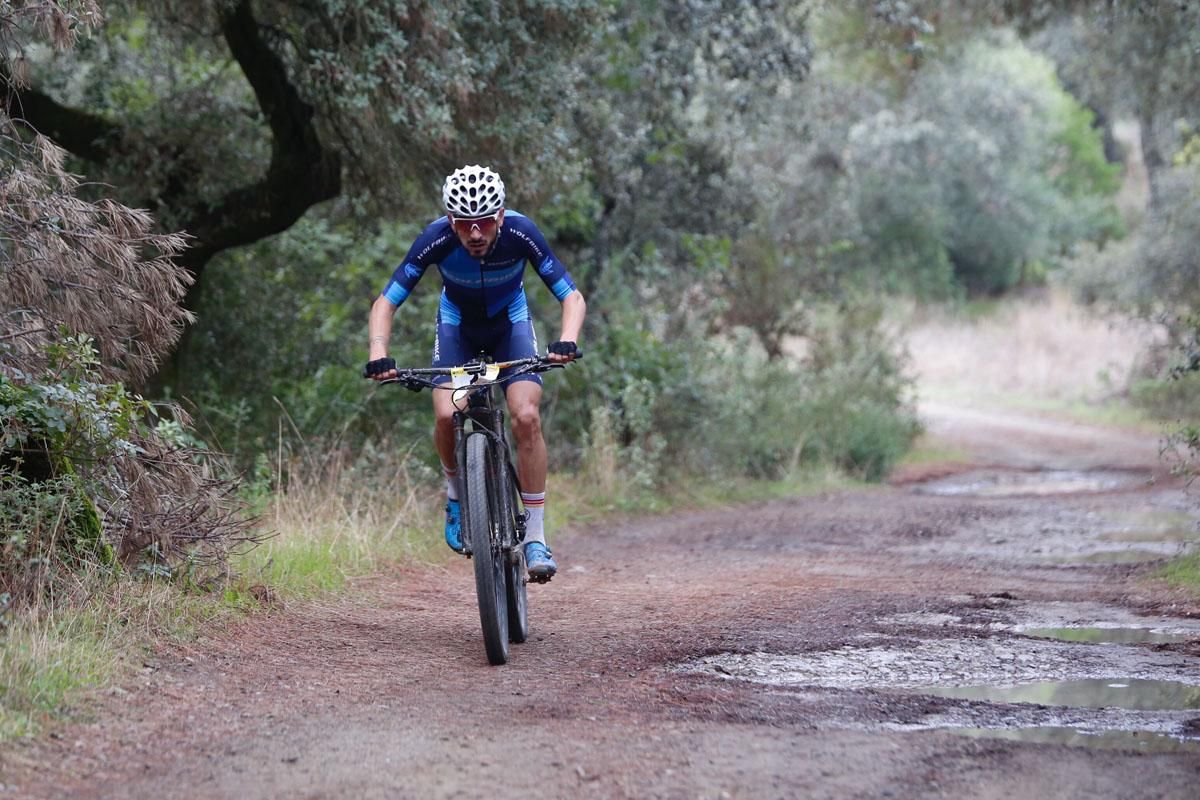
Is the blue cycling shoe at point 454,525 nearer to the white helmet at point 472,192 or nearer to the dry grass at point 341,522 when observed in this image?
the dry grass at point 341,522

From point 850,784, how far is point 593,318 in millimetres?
10760

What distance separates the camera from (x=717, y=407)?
15.1 m

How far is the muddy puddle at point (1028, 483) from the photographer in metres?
15.8

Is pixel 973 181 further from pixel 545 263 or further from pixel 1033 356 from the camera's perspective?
pixel 545 263

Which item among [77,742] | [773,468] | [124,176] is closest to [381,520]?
[124,176]

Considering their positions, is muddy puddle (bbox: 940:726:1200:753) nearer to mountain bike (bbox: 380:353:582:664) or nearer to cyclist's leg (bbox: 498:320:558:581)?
mountain bike (bbox: 380:353:582:664)

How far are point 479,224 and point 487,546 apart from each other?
165cm

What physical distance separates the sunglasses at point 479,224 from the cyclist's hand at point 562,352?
85 cm

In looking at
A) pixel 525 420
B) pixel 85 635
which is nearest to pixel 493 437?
pixel 525 420

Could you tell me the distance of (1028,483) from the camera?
16906mm

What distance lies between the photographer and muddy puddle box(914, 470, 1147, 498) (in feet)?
51.8

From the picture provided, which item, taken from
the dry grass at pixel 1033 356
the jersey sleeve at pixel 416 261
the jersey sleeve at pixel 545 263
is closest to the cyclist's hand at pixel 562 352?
the jersey sleeve at pixel 545 263

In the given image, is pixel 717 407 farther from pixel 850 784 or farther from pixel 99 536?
pixel 850 784

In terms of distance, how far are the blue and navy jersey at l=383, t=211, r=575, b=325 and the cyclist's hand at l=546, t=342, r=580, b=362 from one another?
79 centimetres
